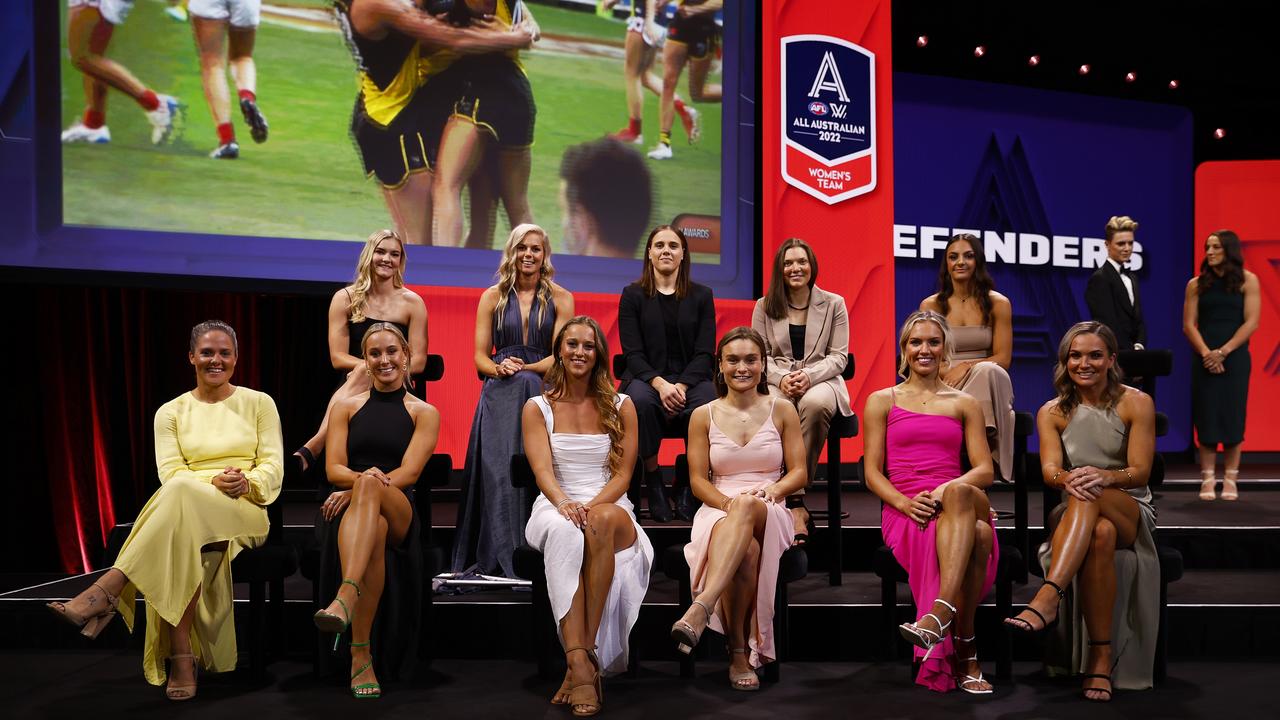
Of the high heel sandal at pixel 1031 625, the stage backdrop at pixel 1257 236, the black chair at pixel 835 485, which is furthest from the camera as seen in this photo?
the stage backdrop at pixel 1257 236

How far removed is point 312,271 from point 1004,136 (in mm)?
5437

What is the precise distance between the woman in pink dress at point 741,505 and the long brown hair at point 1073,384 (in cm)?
91

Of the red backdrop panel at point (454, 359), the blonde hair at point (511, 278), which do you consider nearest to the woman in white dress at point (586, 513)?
the blonde hair at point (511, 278)

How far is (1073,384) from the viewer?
3.60 meters

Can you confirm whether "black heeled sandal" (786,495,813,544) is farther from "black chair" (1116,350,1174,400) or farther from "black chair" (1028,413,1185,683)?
"black chair" (1116,350,1174,400)

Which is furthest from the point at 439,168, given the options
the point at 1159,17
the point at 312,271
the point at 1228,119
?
the point at 1228,119

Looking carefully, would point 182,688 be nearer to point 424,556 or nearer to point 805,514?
point 424,556

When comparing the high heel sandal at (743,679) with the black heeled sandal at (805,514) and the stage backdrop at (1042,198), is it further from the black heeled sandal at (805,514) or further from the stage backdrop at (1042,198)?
the stage backdrop at (1042,198)

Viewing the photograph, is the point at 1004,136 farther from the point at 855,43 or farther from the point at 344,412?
the point at 344,412

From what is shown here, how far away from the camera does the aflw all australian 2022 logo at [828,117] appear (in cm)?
620

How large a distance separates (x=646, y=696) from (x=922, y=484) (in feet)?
3.92

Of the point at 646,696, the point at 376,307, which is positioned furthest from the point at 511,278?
the point at 646,696

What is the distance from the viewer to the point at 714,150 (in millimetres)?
6117

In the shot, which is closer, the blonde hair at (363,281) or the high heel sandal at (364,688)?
the high heel sandal at (364,688)
